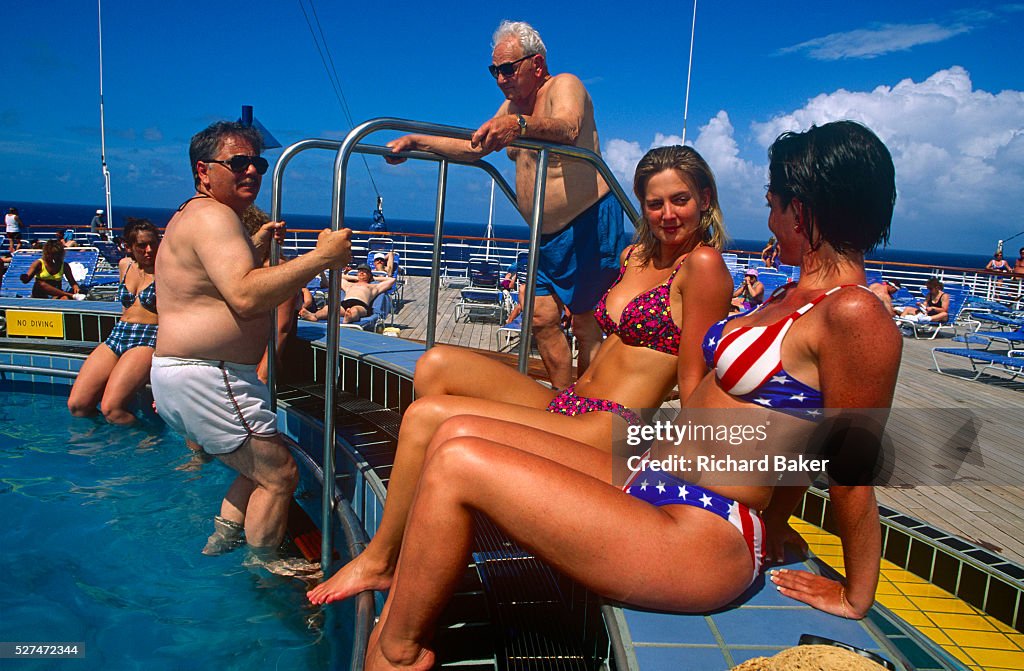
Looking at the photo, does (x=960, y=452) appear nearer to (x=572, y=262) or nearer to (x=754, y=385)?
(x=572, y=262)

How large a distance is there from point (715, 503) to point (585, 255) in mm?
1976

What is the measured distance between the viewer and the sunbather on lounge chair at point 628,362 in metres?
1.92

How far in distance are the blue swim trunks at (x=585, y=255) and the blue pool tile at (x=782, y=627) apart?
→ 203cm

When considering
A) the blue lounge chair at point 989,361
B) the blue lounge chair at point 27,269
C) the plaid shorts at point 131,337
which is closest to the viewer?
the plaid shorts at point 131,337

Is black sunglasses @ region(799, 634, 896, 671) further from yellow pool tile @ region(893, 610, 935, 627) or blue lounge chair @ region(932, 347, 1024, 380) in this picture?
blue lounge chair @ region(932, 347, 1024, 380)

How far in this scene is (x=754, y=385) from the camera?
59.6 inches

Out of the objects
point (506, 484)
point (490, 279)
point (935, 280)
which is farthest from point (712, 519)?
point (935, 280)

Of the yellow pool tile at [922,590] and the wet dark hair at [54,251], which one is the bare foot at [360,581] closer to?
the yellow pool tile at [922,590]

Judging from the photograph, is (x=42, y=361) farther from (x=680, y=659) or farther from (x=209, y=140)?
(x=680, y=659)

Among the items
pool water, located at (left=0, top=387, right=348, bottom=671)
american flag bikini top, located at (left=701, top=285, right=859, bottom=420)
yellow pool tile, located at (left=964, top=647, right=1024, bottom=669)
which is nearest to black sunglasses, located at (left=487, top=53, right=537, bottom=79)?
american flag bikini top, located at (left=701, top=285, right=859, bottom=420)

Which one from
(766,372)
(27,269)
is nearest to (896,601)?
(766,372)

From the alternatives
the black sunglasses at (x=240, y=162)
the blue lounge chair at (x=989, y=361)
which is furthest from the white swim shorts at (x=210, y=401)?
the blue lounge chair at (x=989, y=361)

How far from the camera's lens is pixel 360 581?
192 cm

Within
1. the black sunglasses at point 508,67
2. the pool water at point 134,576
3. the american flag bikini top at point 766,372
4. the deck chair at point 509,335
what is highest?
the black sunglasses at point 508,67
